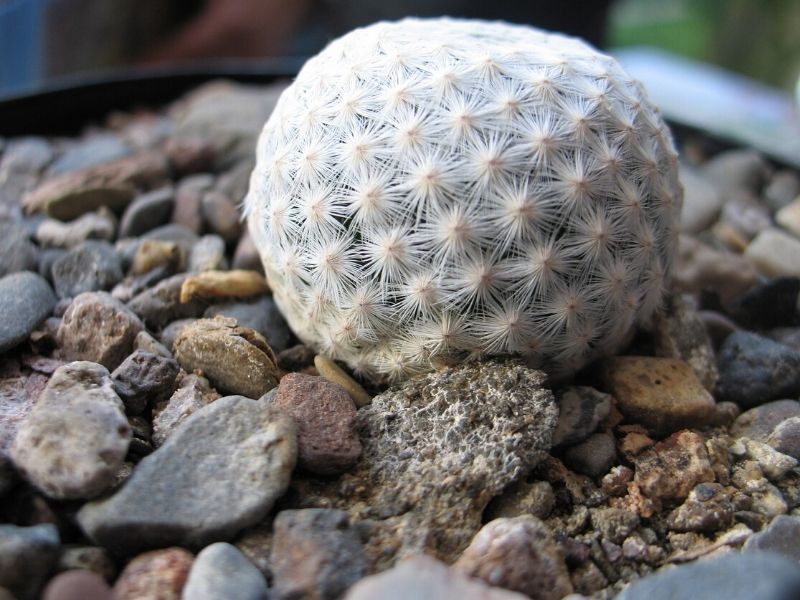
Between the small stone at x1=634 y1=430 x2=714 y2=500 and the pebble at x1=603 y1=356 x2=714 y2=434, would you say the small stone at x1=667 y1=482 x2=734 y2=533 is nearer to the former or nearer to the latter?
the small stone at x1=634 y1=430 x2=714 y2=500

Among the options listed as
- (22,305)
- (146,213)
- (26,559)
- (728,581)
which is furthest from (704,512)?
(146,213)

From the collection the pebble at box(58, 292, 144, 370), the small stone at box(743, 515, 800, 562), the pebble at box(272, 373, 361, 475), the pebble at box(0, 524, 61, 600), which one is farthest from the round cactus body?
the pebble at box(0, 524, 61, 600)

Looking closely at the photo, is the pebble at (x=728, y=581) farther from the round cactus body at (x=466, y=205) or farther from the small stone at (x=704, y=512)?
the round cactus body at (x=466, y=205)

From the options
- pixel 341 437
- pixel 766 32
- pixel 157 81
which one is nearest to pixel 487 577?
pixel 341 437

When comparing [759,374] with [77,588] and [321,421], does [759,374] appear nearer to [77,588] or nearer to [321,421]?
[321,421]

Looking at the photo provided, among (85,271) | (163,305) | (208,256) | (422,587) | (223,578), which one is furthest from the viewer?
(208,256)
